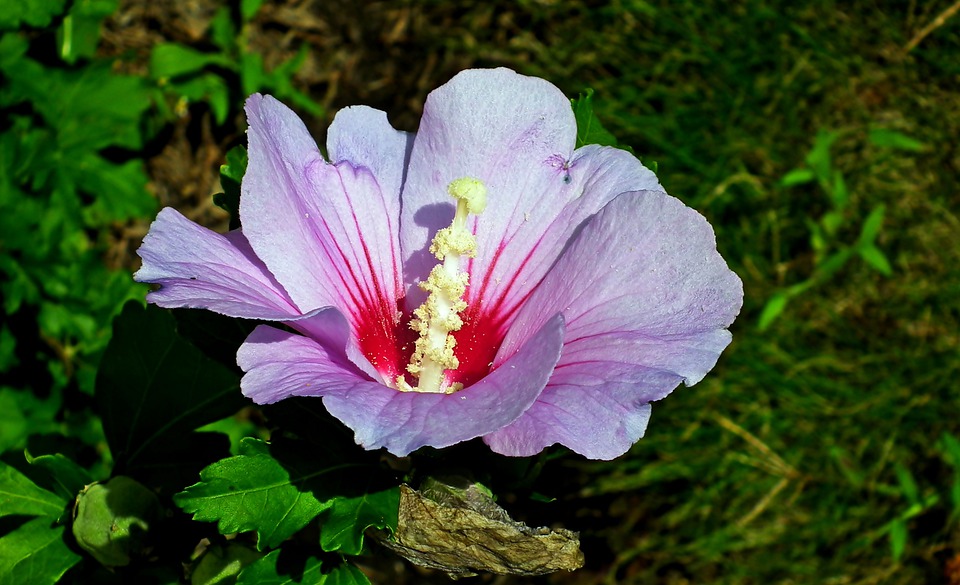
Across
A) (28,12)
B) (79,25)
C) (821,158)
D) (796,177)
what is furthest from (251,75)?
(821,158)

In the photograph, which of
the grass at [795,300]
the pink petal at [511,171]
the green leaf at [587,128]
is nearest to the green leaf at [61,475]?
the pink petal at [511,171]

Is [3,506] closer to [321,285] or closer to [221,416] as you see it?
[221,416]

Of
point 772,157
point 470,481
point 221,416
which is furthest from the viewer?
point 772,157

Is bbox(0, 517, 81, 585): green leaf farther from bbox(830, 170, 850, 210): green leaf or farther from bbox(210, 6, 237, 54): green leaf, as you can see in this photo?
bbox(830, 170, 850, 210): green leaf

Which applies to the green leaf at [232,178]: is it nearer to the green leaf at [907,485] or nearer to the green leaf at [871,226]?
the green leaf at [871,226]

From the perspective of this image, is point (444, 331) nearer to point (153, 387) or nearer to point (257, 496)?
point (257, 496)

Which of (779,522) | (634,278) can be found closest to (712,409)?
(779,522)
